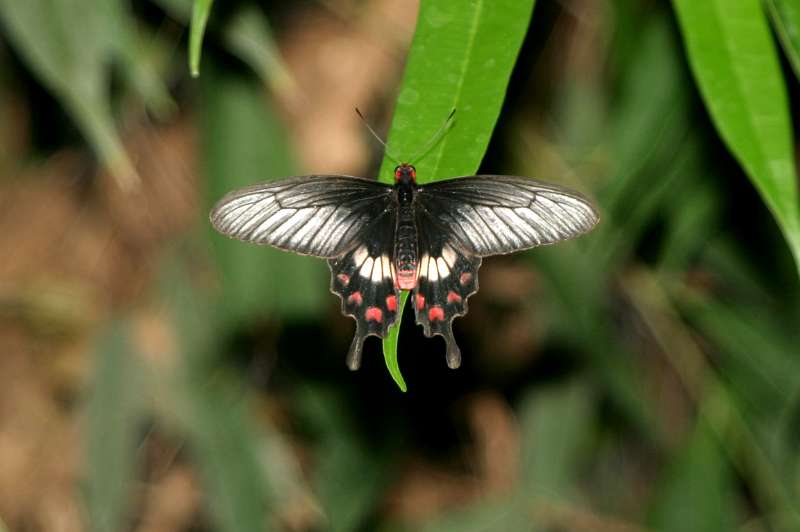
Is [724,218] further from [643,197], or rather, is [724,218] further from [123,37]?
[123,37]

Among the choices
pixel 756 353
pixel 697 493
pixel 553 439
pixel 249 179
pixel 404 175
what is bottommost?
pixel 697 493

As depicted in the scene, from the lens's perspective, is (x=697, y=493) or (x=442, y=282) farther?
(x=697, y=493)

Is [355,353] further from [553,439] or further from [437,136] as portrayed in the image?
[553,439]

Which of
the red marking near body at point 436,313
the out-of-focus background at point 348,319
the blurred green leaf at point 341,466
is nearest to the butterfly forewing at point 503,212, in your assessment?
the red marking near body at point 436,313

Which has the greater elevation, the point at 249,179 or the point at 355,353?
the point at 249,179

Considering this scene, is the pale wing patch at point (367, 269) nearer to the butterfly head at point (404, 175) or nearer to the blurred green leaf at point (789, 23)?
the butterfly head at point (404, 175)

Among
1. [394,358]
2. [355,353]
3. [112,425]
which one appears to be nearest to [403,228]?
[355,353]

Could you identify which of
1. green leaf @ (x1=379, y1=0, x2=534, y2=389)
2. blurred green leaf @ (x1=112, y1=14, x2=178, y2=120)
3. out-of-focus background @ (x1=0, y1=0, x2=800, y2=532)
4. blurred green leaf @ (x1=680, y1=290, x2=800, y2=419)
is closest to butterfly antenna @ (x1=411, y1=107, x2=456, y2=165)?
green leaf @ (x1=379, y1=0, x2=534, y2=389)

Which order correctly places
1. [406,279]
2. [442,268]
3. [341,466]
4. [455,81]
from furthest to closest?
[341,466]
[442,268]
[406,279]
[455,81]

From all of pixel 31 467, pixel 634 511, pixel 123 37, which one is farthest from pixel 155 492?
pixel 123 37
